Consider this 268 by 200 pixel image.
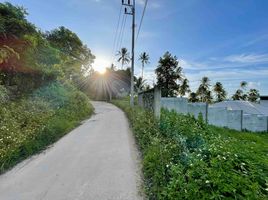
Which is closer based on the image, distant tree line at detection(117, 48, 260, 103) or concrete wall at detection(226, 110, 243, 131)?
concrete wall at detection(226, 110, 243, 131)

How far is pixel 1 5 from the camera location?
41.4ft

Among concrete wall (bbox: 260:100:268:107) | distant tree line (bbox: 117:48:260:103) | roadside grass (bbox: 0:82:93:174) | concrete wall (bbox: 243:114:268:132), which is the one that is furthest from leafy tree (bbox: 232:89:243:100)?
roadside grass (bbox: 0:82:93:174)

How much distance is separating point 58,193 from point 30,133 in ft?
11.6

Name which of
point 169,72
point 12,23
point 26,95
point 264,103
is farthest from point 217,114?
point 169,72

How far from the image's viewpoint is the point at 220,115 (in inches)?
540

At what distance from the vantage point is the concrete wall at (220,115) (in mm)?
12289

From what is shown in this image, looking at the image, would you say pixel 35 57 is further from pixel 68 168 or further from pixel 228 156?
pixel 228 156

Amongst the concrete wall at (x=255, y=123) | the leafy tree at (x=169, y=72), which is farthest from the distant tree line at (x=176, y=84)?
the concrete wall at (x=255, y=123)

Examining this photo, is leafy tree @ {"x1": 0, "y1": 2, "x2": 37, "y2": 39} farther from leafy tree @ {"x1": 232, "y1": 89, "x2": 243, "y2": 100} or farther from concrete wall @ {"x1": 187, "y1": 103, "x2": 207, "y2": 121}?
leafy tree @ {"x1": 232, "y1": 89, "x2": 243, "y2": 100}

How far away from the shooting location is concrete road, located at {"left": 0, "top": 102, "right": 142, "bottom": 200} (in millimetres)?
3815

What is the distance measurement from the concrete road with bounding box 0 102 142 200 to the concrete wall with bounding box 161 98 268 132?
5768 mm

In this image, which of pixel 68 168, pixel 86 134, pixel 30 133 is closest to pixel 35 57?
pixel 86 134

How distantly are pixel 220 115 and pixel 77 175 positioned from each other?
36.4ft

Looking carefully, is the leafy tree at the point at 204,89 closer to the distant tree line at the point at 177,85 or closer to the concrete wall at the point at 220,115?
A: the distant tree line at the point at 177,85
